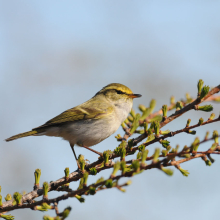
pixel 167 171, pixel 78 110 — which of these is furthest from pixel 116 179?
pixel 78 110

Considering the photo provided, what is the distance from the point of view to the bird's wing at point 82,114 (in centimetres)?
454

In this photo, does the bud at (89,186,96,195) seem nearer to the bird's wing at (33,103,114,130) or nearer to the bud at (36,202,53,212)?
the bud at (36,202,53,212)

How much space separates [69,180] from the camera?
2.49m

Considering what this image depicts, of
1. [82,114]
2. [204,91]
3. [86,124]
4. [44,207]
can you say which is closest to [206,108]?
[204,91]

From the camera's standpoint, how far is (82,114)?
4.68m

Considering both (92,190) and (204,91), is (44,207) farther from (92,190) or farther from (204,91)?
(204,91)

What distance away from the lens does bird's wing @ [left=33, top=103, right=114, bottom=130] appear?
4.54 metres

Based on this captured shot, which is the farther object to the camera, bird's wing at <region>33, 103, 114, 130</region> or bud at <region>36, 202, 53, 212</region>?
bird's wing at <region>33, 103, 114, 130</region>

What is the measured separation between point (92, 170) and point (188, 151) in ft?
2.63

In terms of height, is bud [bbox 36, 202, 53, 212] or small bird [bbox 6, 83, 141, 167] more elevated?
small bird [bbox 6, 83, 141, 167]

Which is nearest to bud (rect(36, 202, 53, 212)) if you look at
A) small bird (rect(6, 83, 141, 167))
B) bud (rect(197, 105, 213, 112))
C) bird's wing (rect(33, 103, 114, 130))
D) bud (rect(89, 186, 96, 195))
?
bud (rect(89, 186, 96, 195))

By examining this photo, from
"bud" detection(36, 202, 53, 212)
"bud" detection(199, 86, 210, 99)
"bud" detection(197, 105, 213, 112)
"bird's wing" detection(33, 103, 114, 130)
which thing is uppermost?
"bird's wing" detection(33, 103, 114, 130)

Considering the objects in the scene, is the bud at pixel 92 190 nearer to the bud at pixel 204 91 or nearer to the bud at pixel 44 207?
the bud at pixel 44 207

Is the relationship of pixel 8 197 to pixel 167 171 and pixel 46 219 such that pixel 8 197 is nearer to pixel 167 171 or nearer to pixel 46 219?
pixel 46 219
